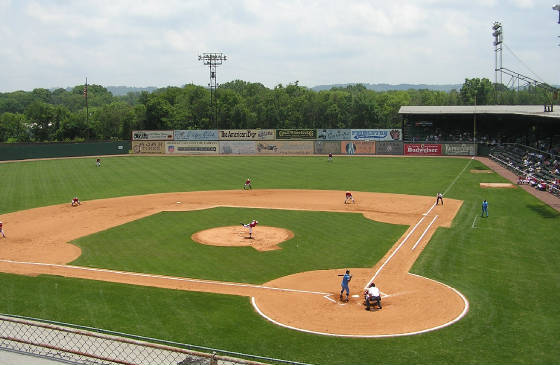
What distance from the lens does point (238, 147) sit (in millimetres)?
91125

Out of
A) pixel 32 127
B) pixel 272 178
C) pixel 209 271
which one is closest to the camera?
pixel 209 271

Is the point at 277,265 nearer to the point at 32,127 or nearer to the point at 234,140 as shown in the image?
the point at 234,140

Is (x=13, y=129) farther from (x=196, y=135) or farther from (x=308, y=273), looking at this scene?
(x=308, y=273)

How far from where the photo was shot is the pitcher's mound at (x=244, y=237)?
1133 inches

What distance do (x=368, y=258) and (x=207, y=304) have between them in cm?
934

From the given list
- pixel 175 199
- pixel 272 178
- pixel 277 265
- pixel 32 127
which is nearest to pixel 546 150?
pixel 272 178

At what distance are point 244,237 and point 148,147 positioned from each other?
223 feet

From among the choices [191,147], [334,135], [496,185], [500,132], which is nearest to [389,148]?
[334,135]

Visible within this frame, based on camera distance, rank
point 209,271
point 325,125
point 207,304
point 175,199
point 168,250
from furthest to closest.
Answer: point 325,125 < point 175,199 < point 168,250 < point 209,271 < point 207,304

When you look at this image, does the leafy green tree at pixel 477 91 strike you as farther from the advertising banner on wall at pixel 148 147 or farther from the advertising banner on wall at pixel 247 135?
the advertising banner on wall at pixel 148 147

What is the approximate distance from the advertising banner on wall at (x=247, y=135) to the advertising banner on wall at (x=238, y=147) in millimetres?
760

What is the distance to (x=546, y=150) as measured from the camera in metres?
59.7

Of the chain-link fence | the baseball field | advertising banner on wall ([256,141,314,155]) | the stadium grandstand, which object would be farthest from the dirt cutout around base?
the chain-link fence

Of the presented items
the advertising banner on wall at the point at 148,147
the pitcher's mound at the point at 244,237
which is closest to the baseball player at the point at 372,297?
the pitcher's mound at the point at 244,237
